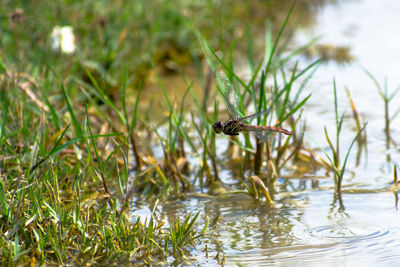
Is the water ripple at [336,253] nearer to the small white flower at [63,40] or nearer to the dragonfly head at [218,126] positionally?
the dragonfly head at [218,126]

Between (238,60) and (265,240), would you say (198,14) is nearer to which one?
(238,60)

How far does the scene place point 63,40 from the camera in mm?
3838

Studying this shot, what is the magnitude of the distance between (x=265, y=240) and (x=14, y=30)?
2.64 meters

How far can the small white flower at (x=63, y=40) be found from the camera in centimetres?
383

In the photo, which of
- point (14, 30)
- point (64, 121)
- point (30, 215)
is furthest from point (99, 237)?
point (14, 30)

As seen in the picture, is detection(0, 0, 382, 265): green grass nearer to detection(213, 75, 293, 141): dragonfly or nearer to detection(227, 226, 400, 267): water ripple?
detection(213, 75, 293, 141): dragonfly

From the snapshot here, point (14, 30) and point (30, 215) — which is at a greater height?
point (14, 30)

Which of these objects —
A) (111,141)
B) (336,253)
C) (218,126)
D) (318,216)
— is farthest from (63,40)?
(336,253)

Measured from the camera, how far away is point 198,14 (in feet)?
17.1

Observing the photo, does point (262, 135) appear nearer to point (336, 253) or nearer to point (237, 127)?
point (237, 127)

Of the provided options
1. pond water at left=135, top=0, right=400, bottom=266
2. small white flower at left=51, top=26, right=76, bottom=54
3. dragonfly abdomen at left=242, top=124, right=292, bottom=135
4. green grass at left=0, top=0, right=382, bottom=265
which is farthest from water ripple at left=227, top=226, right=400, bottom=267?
small white flower at left=51, top=26, right=76, bottom=54

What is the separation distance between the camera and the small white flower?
383 cm

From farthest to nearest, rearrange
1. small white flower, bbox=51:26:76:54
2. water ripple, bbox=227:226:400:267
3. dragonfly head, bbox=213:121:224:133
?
small white flower, bbox=51:26:76:54 < dragonfly head, bbox=213:121:224:133 < water ripple, bbox=227:226:400:267

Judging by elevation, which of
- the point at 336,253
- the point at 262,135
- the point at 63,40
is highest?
the point at 63,40
